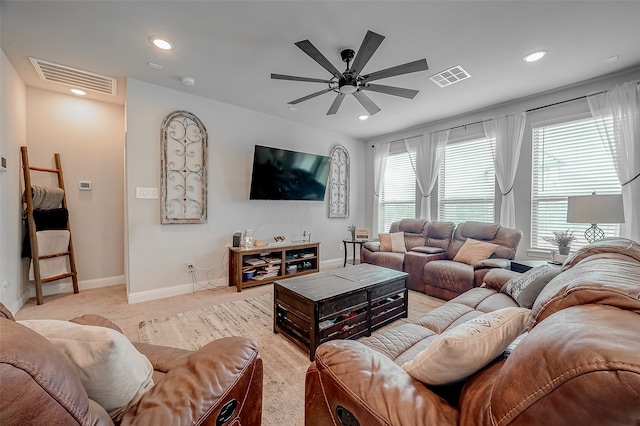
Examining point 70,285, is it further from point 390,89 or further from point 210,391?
point 390,89

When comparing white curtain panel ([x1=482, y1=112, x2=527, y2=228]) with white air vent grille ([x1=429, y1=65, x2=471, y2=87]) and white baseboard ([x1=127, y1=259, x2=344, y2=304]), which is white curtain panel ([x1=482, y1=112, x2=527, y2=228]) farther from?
white baseboard ([x1=127, y1=259, x2=344, y2=304])

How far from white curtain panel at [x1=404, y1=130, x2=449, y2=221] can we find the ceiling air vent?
15.0 feet

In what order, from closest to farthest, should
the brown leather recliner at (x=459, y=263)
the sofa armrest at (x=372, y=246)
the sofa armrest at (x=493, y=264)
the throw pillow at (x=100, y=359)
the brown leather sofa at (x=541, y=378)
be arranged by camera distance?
the brown leather sofa at (x=541, y=378) < the throw pillow at (x=100, y=359) < the sofa armrest at (x=493, y=264) < the brown leather recliner at (x=459, y=263) < the sofa armrest at (x=372, y=246)

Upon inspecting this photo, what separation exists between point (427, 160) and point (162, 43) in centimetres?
409

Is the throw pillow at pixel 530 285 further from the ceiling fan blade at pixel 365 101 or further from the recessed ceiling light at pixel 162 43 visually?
the recessed ceiling light at pixel 162 43

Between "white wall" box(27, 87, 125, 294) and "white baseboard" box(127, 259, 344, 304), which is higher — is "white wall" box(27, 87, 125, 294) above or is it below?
above

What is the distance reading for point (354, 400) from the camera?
84 centimetres

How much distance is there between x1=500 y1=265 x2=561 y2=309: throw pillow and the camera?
5.65 feet

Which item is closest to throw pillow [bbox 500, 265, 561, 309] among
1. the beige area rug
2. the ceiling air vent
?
the beige area rug

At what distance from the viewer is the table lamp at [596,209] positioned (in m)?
2.37

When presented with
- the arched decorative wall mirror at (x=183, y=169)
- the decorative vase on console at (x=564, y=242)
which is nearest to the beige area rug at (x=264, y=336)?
the arched decorative wall mirror at (x=183, y=169)

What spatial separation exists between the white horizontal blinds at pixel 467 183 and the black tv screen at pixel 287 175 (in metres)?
2.08

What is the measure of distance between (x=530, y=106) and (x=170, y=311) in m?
5.20

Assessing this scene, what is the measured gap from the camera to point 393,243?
425 cm
